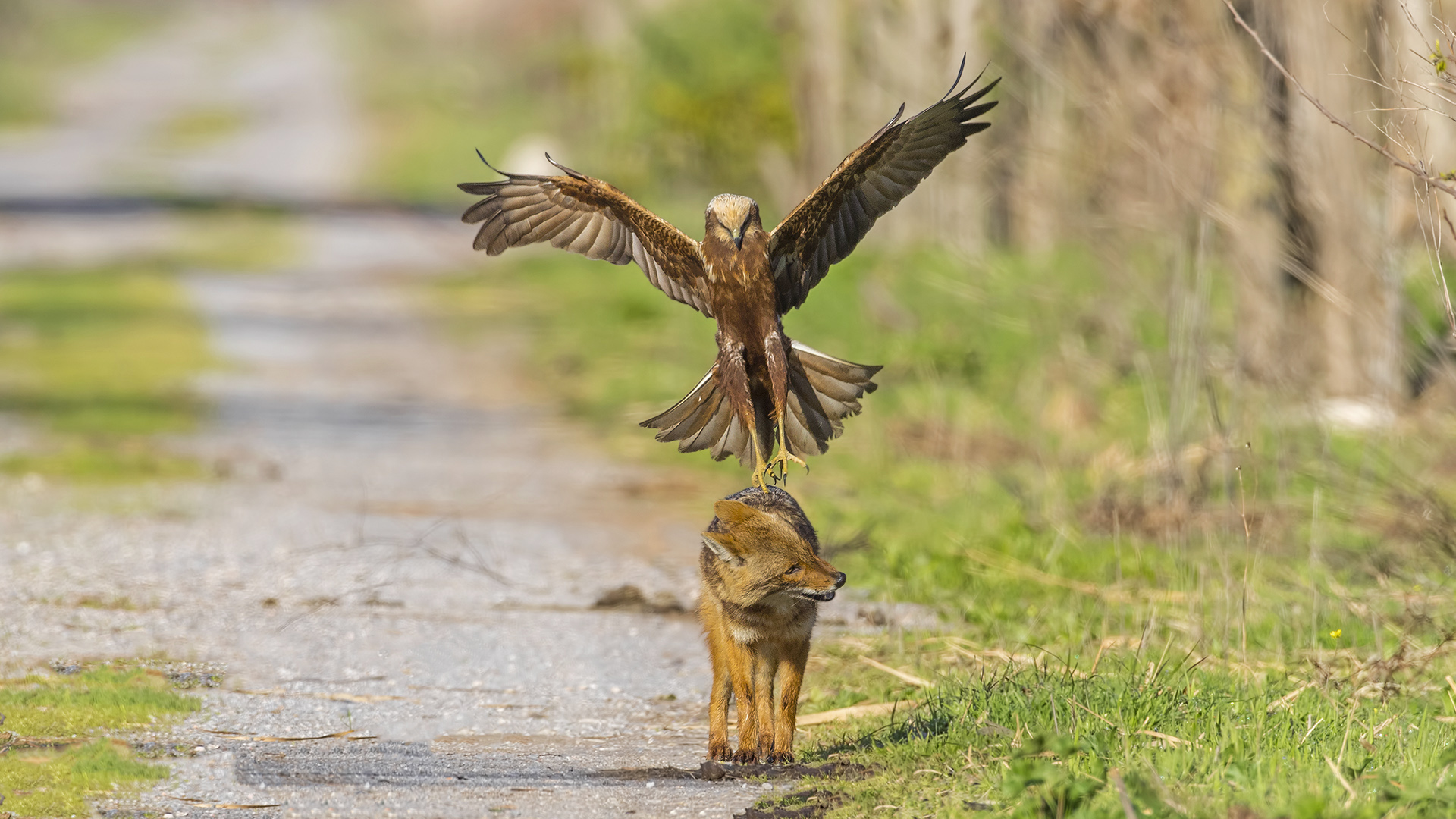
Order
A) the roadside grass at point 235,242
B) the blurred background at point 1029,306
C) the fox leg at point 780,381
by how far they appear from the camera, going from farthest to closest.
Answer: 1. the roadside grass at point 235,242
2. the blurred background at point 1029,306
3. the fox leg at point 780,381

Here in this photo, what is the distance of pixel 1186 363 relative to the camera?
364 inches

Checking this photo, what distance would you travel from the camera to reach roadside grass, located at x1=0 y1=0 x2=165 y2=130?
42.4m

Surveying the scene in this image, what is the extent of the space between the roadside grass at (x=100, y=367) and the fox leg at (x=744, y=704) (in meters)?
6.52

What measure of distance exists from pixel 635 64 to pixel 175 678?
18.6 meters

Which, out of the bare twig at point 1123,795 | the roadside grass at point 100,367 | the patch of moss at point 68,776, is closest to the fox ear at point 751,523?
the bare twig at point 1123,795

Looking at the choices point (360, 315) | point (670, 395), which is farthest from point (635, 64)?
point (670, 395)

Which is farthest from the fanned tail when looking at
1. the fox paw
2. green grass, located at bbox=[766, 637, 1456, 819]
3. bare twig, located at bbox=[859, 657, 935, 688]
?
the fox paw

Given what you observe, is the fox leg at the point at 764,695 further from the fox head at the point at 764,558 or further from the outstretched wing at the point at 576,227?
the outstretched wing at the point at 576,227

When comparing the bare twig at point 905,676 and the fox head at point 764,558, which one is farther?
the bare twig at point 905,676

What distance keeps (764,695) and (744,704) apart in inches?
3.9

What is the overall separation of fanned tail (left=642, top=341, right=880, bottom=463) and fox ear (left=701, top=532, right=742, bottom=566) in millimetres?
863

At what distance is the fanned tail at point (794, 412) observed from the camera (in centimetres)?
675

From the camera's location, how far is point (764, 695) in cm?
607

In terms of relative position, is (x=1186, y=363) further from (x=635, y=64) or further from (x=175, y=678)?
(x=635, y=64)
